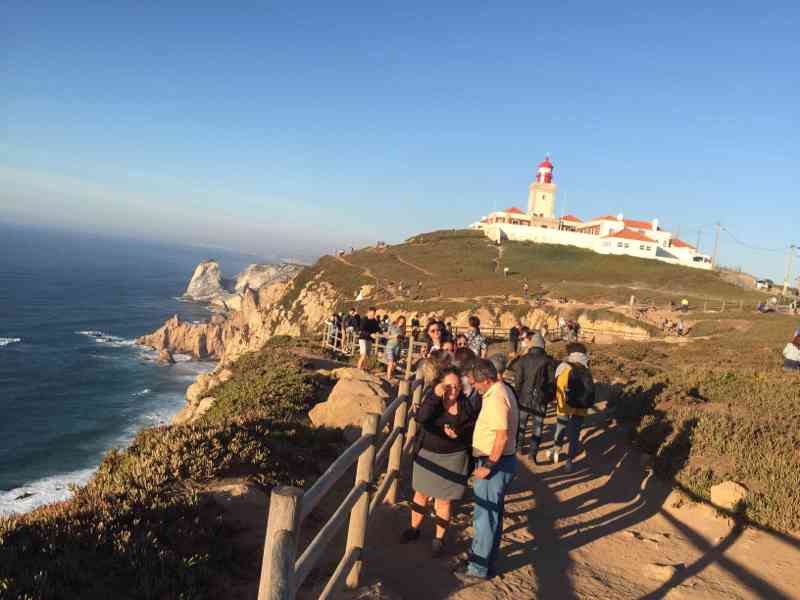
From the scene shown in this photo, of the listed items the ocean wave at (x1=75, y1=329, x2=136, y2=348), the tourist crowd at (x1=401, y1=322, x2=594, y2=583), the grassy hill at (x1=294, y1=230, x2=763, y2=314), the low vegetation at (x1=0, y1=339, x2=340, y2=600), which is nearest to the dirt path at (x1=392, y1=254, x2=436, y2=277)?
the grassy hill at (x1=294, y1=230, x2=763, y2=314)

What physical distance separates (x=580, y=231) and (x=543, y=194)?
392 inches

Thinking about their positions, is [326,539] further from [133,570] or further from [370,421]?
[133,570]

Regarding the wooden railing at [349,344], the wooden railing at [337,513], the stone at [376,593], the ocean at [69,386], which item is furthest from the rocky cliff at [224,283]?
the stone at [376,593]

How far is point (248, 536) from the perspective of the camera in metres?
5.05

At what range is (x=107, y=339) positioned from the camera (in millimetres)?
70000

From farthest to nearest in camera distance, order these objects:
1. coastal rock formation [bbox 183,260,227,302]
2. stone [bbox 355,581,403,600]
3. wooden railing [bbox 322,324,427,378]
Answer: coastal rock formation [bbox 183,260,227,302]
wooden railing [bbox 322,324,427,378]
stone [bbox 355,581,403,600]

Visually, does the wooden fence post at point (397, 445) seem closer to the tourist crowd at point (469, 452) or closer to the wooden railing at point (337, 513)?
the wooden railing at point (337, 513)

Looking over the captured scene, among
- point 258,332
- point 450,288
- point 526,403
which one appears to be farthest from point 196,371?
point 526,403

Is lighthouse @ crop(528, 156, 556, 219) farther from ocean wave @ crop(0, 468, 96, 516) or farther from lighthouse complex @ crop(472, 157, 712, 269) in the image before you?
ocean wave @ crop(0, 468, 96, 516)

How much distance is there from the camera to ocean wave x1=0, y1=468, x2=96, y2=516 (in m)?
23.4

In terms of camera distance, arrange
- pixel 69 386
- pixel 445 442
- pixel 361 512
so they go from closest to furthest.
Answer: pixel 361 512 < pixel 445 442 < pixel 69 386

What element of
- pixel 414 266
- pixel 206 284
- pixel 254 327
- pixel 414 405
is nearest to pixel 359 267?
pixel 414 266

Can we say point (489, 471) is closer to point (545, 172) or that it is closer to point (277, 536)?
point (277, 536)

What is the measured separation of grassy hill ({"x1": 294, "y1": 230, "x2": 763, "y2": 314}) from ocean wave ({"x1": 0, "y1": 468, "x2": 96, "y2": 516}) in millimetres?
28854
